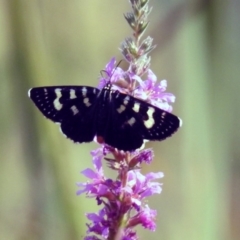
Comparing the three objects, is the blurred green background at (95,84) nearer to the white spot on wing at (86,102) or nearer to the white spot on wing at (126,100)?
the white spot on wing at (86,102)

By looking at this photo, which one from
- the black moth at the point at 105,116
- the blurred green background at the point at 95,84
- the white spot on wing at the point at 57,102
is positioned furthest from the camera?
the blurred green background at the point at 95,84

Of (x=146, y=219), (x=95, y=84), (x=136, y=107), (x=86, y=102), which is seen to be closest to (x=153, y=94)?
(x=136, y=107)

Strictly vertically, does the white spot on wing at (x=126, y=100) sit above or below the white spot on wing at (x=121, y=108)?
above

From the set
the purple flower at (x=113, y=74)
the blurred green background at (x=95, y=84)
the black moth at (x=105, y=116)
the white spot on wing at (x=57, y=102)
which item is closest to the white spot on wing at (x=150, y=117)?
the black moth at (x=105, y=116)

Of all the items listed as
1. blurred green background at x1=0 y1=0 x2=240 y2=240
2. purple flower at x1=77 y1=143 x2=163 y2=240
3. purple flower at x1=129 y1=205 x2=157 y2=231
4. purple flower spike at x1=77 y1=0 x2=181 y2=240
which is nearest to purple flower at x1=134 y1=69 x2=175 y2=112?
purple flower spike at x1=77 y1=0 x2=181 y2=240

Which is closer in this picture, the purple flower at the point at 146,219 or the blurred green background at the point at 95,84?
the purple flower at the point at 146,219

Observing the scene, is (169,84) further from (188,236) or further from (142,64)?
(142,64)

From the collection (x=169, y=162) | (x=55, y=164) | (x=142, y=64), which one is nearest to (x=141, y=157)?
(x=142, y=64)

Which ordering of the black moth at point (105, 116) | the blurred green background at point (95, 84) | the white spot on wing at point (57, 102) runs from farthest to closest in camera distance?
the blurred green background at point (95, 84) < the white spot on wing at point (57, 102) < the black moth at point (105, 116)
